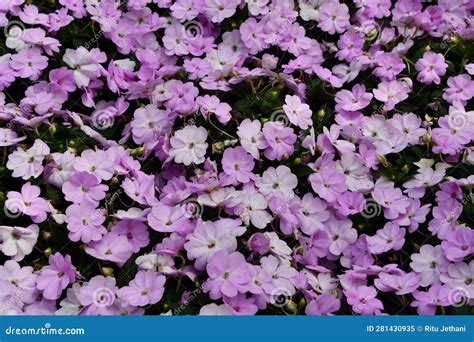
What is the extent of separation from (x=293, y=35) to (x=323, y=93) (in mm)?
369

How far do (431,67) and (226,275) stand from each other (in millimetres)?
1573

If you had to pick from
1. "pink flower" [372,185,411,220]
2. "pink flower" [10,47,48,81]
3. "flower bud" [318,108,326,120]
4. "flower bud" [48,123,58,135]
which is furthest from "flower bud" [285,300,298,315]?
"pink flower" [10,47,48,81]

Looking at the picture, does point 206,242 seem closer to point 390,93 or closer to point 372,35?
point 390,93

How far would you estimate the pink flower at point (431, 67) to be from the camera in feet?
11.2

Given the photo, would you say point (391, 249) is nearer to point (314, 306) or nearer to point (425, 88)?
point (314, 306)

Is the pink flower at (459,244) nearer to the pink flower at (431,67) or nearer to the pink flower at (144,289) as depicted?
the pink flower at (431,67)

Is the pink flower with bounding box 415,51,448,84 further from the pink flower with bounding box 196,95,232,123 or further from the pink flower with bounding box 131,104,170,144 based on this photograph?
the pink flower with bounding box 131,104,170,144

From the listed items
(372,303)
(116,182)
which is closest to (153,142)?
(116,182)

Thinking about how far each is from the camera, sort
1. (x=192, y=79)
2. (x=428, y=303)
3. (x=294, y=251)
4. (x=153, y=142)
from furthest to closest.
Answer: (x=192, y=79) → (x=153, y=142) → (x=294, y=251) → (x=428, y=303)

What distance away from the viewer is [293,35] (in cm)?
358

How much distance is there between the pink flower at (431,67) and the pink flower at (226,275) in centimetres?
143

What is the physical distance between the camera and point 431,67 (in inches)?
136

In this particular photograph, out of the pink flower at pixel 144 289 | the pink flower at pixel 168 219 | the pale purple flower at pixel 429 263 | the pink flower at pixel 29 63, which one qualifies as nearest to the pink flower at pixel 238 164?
the pink flower at pixel 168 219

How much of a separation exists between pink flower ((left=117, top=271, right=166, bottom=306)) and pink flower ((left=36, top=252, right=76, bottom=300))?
0.20 meters
